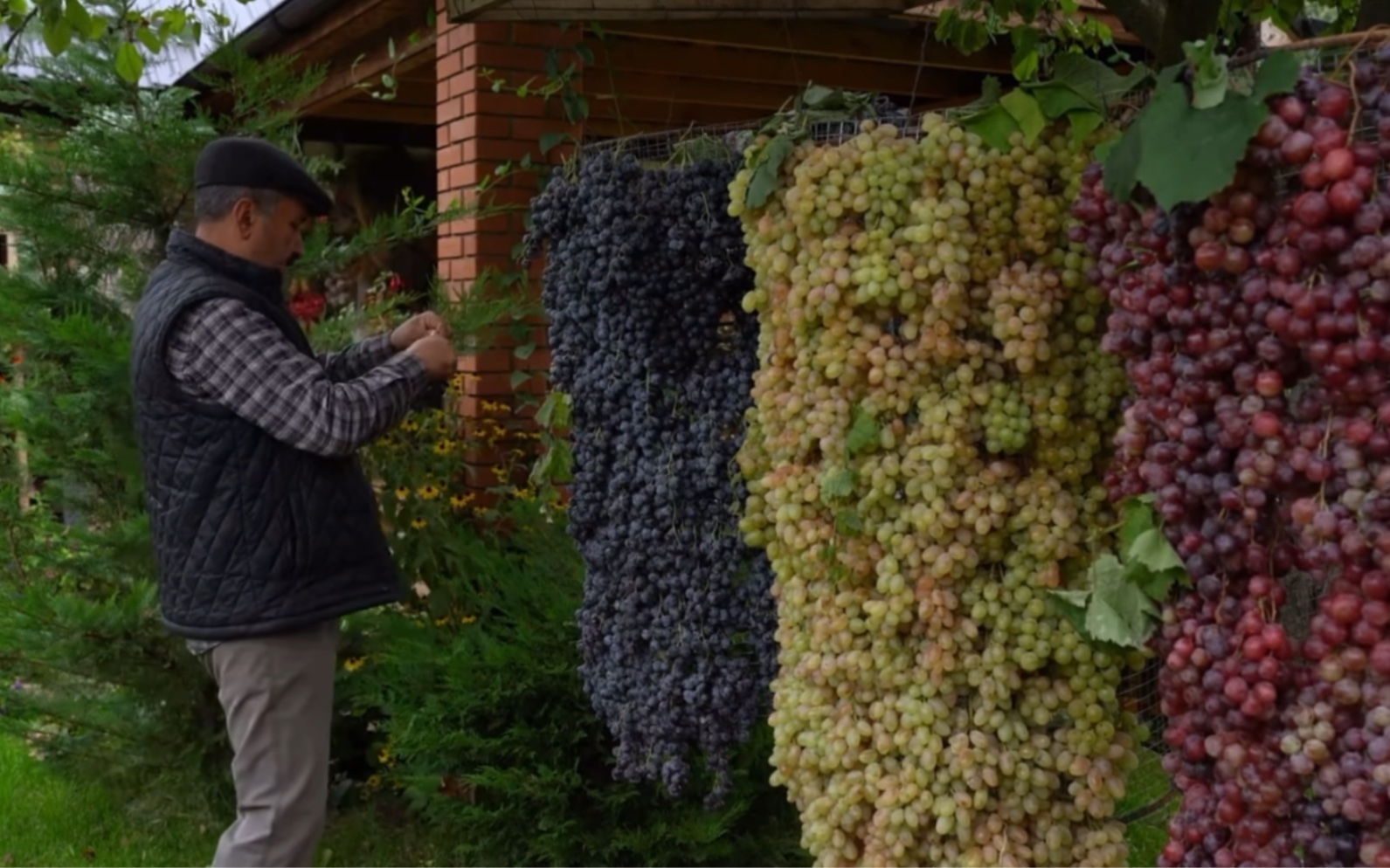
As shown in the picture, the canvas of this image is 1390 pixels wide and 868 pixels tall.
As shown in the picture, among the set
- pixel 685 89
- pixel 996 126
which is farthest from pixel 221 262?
pixel 685 89

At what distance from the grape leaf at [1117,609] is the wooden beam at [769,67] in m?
3.63

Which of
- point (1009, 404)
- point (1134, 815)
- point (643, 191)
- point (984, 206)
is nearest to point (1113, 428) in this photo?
point (1009, 404)

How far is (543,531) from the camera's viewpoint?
4094 millimetres

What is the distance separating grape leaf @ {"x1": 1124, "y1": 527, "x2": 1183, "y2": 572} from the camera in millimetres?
1521

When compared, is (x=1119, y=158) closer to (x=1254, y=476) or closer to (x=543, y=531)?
(x=1254, y=476)

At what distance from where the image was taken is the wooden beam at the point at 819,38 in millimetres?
5230

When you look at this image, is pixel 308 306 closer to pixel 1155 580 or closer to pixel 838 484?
pixel 838 484

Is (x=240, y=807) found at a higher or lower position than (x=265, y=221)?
lower

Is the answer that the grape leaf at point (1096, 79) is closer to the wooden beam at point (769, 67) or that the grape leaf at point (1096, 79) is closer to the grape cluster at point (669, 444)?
the grape cluster at point (669, 444)

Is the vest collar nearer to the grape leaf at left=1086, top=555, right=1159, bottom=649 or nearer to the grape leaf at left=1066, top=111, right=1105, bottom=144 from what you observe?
the grape leaf at left=1066, top=111, right=1105, bottom=144

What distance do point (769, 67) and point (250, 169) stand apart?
3.71 metres

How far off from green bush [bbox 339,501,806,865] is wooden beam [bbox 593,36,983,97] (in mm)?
2165

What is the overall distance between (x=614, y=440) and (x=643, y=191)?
47 cm

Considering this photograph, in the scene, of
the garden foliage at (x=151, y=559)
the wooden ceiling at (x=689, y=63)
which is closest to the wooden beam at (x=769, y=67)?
the wooden ceiling at (x=689, y=63)
